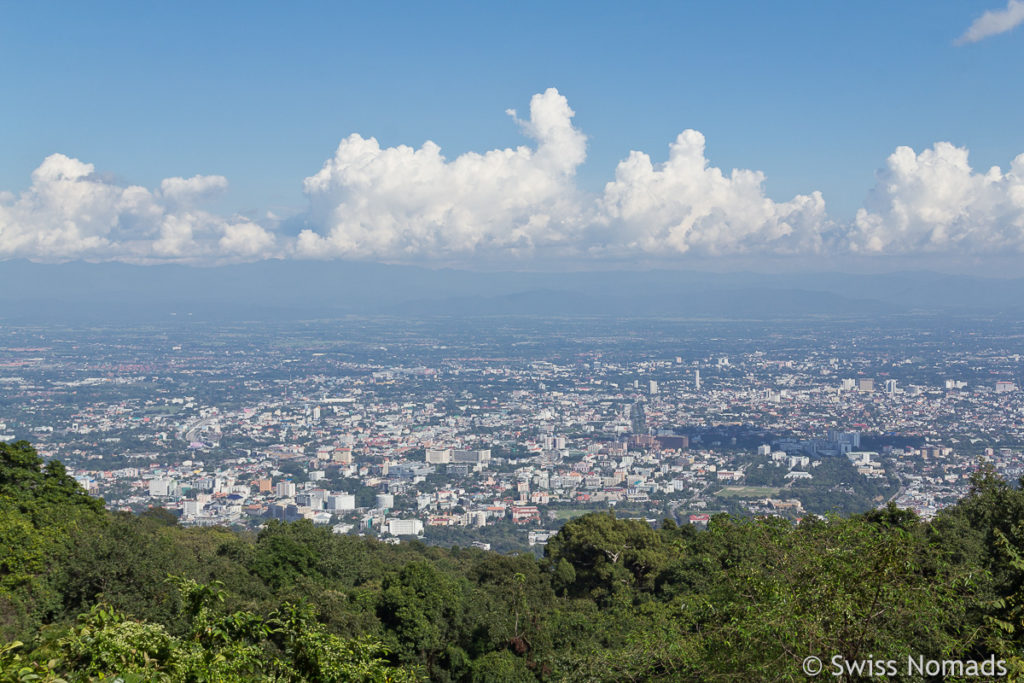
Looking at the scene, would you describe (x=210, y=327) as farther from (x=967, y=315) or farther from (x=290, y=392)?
(x=967, y=315)

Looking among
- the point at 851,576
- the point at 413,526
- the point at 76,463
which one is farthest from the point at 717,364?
the point at 851,576

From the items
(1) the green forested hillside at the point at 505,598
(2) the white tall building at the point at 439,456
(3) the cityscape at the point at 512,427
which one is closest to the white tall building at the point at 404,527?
(3) the cityscape at the point at 512,427

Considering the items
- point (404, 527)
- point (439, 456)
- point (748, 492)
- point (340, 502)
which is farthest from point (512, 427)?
point (404, 527)

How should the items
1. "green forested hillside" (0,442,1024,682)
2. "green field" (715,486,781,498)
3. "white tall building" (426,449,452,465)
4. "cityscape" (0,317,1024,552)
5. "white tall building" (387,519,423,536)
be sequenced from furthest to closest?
"white tall building" (426,449,452,465)
"green field" (715,486,781,498)
"cityscape" (0,317,1024,552)
"white tall building" (387,519,423,536)
"green forested hillside" (0,442,1024,682)

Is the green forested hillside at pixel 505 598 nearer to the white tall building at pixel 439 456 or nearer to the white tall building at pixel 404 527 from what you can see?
the white tall building at pixel 404 527

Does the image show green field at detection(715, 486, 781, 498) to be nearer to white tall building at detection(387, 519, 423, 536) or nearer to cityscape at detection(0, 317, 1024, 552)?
cityscape at detection(0, 317, 1024, 552)

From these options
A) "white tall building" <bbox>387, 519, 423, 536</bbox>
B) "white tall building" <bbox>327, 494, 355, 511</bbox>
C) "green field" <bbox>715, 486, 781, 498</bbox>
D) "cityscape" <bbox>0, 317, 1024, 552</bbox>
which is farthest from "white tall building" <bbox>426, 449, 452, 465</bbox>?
"green field" <bbox>715, 486, 781, 498</bbox>

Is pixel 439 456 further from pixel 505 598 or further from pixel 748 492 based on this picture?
pixel 505 598
